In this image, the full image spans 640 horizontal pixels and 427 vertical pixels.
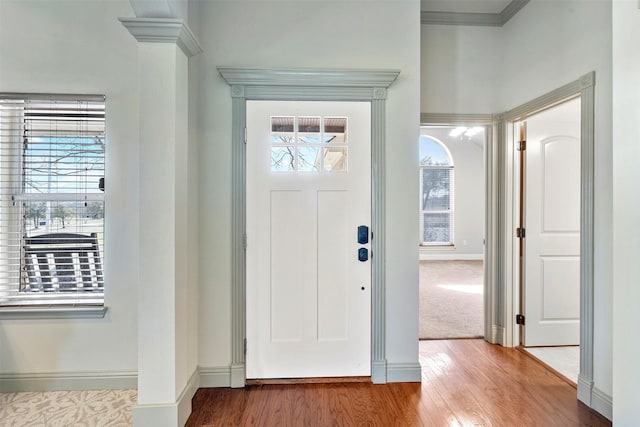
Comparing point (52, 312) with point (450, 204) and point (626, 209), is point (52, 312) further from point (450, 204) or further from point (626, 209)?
point (450, 204)

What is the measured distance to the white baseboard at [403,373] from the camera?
2318 mm

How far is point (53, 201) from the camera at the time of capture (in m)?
2.29

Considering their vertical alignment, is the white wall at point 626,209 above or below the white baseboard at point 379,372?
above

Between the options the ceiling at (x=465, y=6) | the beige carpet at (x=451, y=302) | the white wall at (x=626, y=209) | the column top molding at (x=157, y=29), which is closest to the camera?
the white wall at (x=626, y=209)

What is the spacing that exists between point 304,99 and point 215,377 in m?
2.17

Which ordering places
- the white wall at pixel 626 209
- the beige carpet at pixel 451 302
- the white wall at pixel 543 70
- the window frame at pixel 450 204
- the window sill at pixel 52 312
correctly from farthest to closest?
the window frame at pixel 450 204, the beige carpet at pixel 451 302, the window sill at pixel 52 312, the white wall at pixel 543 70, the white wall at pixel 626 209

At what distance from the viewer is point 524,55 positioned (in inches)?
107

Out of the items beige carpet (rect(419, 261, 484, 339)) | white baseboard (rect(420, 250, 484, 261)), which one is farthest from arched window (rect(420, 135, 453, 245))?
beige carpet (rect(419, 261, 484, 339))

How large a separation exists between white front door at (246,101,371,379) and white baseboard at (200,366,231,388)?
0.52ft

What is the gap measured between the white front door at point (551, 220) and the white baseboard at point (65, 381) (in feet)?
11.6

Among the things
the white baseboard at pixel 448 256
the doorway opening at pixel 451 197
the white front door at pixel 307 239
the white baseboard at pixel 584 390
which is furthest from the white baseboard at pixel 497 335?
the white baseboard at pixel 448 256

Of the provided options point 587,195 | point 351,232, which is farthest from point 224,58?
point 587,195

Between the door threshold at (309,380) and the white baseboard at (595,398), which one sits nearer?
the white baseboard at (595,398)

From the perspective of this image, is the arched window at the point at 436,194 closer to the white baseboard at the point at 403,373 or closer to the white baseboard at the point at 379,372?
the white baseboard at the point at 403,373
